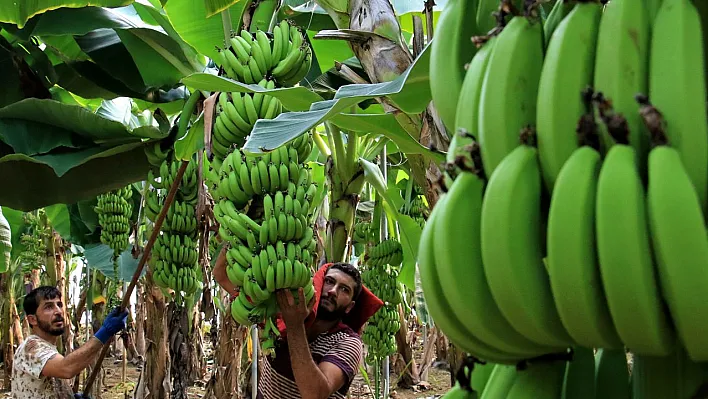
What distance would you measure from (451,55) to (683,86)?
0.85 ft

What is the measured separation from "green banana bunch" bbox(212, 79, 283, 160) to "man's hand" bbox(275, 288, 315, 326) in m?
0.45

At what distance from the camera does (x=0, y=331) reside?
6.36 metres

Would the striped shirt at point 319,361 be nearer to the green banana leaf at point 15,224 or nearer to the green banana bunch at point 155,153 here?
the green banana bunch at point 155,153

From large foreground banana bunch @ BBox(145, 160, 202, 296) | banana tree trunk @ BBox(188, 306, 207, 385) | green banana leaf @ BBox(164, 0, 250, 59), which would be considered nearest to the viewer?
green banana leaf @ BBox(164, 0, 250, 59)

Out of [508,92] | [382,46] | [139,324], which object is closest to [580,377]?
[508,92]

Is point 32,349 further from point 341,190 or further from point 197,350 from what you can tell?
point 197,350

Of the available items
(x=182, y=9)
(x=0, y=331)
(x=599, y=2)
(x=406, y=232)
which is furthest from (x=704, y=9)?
(x=0, y=331)

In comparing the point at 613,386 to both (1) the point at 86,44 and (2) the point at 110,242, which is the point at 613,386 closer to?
(1) the point at 86,44

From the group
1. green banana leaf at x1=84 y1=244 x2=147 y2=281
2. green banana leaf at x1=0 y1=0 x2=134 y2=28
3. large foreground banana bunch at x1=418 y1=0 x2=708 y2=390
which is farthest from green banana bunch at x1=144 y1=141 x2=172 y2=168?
large foreground banana bunch at x1=418 y1=0 x2=708 y2=390

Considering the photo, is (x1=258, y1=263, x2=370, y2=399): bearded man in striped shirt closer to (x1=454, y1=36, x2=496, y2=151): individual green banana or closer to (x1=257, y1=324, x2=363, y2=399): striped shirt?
(x1=257, y1=324, x2=363, y2=399): striped shirt

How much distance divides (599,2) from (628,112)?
12 cm

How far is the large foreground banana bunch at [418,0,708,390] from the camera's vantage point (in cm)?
46

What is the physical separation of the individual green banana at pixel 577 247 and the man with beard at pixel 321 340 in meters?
1.23

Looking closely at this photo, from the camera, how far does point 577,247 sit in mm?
474
